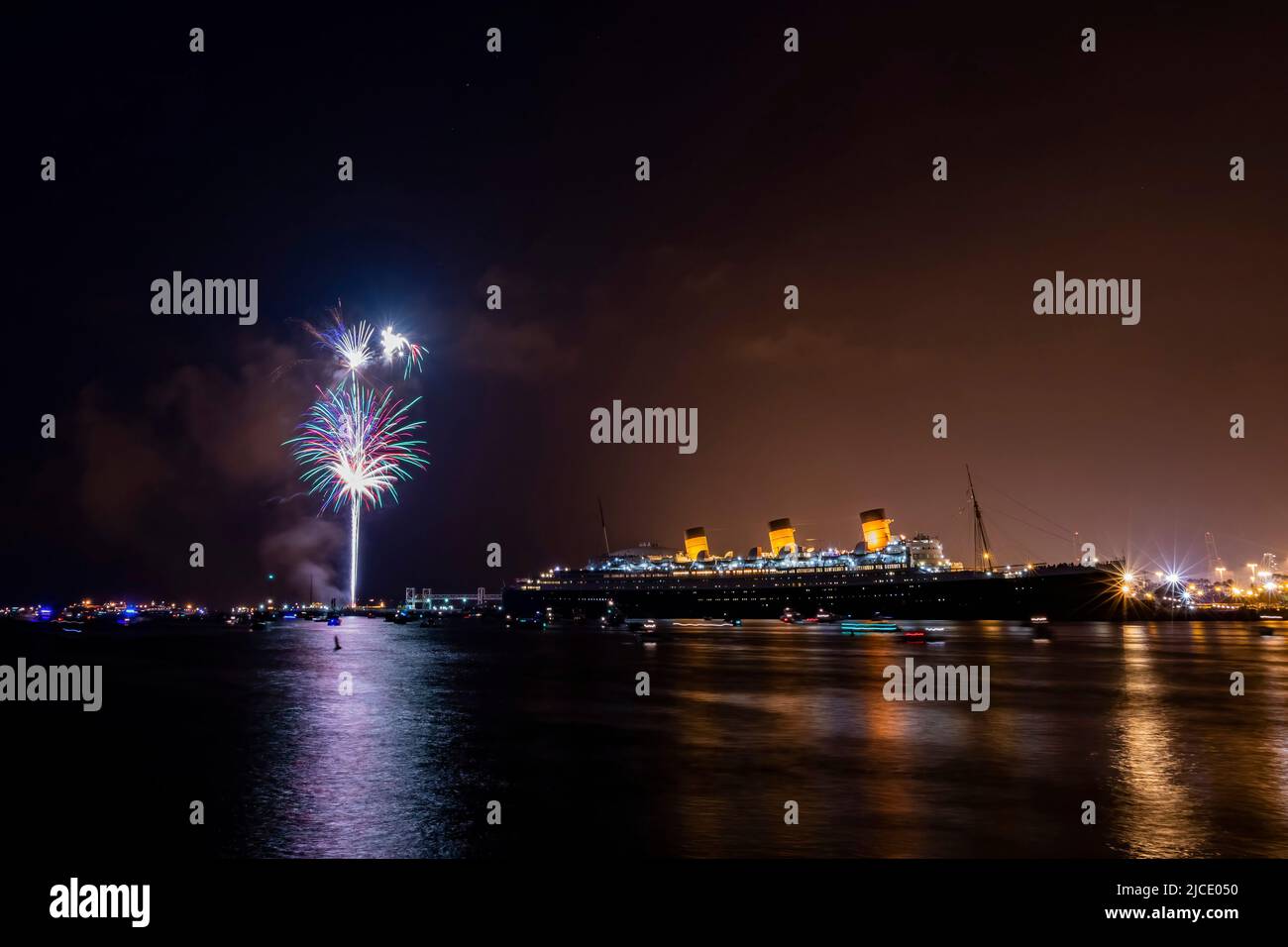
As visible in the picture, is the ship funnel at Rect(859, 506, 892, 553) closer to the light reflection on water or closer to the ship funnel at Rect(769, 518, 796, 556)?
the ship funnel at Rect(769, 518, 796, 556)

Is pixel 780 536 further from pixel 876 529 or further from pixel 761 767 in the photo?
pixel 761 767

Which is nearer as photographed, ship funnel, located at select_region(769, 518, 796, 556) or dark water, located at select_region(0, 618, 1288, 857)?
dark water, located at select_region(0, 618, 1288, 857)

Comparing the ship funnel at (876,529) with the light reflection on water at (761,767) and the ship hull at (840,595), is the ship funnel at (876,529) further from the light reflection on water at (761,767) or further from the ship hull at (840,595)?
the light reflection on water at (761,767)

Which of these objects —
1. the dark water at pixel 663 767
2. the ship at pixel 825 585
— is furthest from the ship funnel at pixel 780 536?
the dark water at pixel 663 767

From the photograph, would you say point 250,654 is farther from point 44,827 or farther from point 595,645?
point 44,827

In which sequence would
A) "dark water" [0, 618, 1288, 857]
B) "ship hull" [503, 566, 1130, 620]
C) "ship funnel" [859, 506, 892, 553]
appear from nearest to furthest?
"dark water" [0, 618, 1288, 857], "ship hull" [503, 566, 1130, 620], "ship funnel" [859, 506, 892, 553]

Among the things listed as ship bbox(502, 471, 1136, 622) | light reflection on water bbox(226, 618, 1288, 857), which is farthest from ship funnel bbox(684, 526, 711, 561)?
light reflection on water bbox(226, 618, 1288, 857)

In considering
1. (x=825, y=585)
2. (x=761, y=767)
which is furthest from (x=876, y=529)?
(x=761, y=767)
